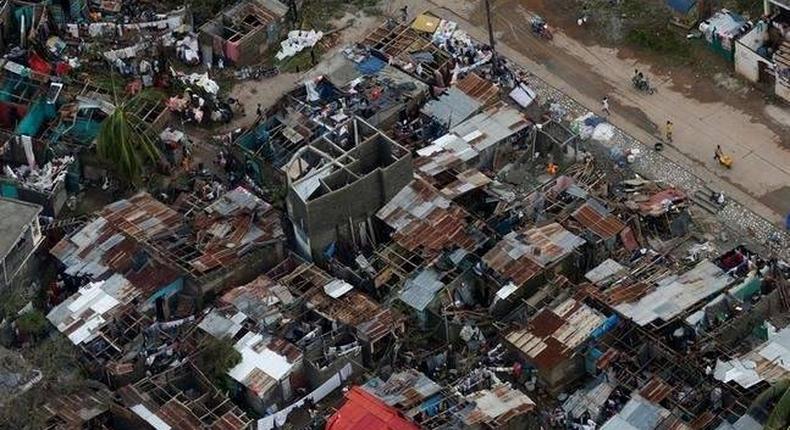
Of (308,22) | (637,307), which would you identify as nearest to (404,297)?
Answer: (637,307)

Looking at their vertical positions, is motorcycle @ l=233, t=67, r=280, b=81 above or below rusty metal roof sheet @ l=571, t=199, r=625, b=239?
below

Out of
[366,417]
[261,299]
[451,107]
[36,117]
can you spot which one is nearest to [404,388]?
[366,417]

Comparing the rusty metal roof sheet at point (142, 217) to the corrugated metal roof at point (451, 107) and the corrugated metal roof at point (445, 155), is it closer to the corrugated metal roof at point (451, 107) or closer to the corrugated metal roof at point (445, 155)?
the corrugated metal roof at point (445, 155)

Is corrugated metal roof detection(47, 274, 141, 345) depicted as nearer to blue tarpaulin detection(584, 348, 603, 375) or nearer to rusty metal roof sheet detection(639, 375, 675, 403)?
blue tarpaulin detection(584, 348, 603, 375)

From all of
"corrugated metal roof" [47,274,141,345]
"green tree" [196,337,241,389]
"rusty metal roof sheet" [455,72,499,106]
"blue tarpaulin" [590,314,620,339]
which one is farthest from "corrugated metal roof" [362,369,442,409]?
"rusty metal roof sheet" [455,72,499,106]

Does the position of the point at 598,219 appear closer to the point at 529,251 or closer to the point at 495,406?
the point at 529,251

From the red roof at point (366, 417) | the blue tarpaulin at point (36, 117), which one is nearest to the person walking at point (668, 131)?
the red roof at point (366, 417)
